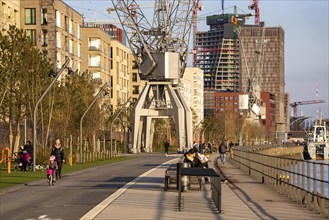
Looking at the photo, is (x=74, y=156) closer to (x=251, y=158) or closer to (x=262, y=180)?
(x=251, y=158)

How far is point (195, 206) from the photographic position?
21.6 m

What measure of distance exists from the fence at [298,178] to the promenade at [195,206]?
1.11 ft

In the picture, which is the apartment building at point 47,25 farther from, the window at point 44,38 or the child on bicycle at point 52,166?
the child on bicycle at point 52,166

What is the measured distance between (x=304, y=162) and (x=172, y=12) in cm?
8287

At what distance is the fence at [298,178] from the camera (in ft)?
67.3

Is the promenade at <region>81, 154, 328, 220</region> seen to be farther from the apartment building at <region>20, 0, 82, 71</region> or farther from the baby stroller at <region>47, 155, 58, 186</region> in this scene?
the apartment building at <region>20, 0, 82, 71</region>

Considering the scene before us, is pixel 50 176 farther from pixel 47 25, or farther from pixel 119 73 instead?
pixel 119 73

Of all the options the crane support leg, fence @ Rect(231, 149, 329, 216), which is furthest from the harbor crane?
fence @ Rect(231, 149, 329, 216)

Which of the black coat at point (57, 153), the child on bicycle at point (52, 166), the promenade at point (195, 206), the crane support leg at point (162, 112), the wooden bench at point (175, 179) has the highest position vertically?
the crane support leg at point (162, 112)

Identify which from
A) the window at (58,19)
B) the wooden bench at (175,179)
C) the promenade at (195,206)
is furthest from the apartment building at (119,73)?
the promenade at (195,206)

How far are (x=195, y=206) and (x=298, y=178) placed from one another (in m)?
4.74

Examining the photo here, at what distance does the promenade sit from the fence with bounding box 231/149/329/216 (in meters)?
0.34

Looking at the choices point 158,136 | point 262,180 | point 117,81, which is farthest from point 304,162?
point 117,81

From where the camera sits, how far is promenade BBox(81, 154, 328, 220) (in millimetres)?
18766
